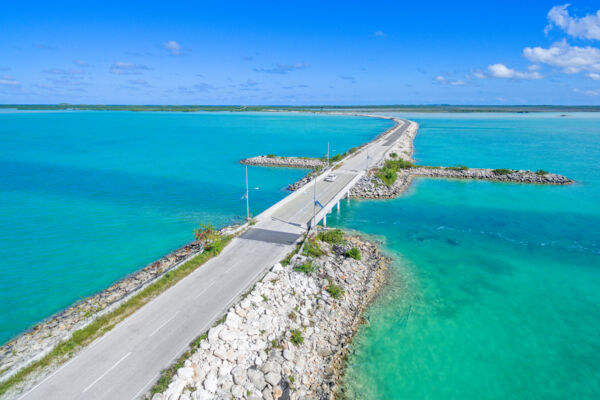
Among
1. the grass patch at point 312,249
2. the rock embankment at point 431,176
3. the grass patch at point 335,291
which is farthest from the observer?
the rock embankment at point 431,176

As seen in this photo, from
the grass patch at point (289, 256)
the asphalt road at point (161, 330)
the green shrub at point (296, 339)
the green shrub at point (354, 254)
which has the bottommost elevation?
the green shrub at point (296, 339)

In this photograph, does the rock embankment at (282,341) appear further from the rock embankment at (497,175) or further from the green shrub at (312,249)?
the rock embankment at (497,175)

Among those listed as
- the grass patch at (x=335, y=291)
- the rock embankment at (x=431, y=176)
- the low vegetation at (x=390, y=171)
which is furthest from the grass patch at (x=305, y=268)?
the low vegetation at (x=390, y=171)

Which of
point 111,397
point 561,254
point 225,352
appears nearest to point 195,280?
point 225,352

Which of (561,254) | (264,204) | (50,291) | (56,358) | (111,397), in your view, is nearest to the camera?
(111,397)

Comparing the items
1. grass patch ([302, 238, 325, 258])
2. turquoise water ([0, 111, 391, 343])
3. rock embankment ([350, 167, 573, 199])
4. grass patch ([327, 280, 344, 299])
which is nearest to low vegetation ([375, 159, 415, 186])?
rock embankment ([350, 167, 573, 199])

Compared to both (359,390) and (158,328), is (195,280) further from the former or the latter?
(359,390)
